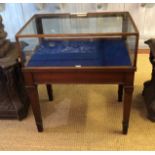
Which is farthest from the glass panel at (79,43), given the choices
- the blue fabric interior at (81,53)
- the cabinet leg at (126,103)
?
the cabinet leg at (126,103)

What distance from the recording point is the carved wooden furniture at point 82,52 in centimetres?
124

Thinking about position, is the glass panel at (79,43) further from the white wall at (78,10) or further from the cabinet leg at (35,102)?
the white wall at (78,10)

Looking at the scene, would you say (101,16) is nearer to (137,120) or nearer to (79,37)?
(79,37)

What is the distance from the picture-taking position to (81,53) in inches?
52.7

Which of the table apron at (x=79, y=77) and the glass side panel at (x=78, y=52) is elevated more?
the glass side panel at (x=78, y=52)

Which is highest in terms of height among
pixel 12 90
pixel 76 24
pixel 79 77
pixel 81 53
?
pixel 76 24

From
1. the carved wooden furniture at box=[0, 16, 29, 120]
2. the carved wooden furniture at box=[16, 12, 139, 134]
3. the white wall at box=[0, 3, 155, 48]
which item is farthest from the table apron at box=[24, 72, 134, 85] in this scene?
the white wall at box=[0, 3, 155, 48]

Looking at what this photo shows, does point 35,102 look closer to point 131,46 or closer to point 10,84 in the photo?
point 10,84

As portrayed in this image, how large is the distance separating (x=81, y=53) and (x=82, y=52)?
0.01m

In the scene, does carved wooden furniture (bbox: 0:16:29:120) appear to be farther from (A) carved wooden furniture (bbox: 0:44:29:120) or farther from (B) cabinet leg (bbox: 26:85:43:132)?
(B) cabinet leg (bbox: 26:85:43:132)

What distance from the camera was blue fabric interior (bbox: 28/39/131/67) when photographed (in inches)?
50.5

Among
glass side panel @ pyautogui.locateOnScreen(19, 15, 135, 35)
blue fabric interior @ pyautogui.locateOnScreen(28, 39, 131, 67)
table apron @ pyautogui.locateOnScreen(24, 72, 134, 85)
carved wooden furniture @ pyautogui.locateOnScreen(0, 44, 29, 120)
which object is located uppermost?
glass side panel @ pyautogui.locateOnScreen(19, 15, 135, 35)

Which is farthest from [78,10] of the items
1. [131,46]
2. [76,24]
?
[131,46]

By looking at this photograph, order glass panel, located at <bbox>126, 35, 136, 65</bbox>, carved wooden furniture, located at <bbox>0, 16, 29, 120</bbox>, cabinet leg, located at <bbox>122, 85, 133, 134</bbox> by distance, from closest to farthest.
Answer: glass panel, located at <bbox>126, 35, 136, 65</bbox> → cabinet leg, located at <bbox>122, 85, 133, 134</bbox> → carved wooden furniture, located at <bbox>0, 16, 29, 120</bbox>
